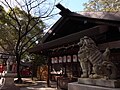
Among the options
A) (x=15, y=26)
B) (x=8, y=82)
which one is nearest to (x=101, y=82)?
(x=8, y=82)

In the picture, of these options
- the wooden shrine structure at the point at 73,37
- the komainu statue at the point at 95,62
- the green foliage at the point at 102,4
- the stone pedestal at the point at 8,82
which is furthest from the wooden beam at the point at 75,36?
the green foliage at the point at 102,4

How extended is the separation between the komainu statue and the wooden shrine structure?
219 centimetres

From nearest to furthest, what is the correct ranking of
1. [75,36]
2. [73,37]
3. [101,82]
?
[101,82] < [75,36] < [73,37]

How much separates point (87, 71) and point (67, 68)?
26.5 feet

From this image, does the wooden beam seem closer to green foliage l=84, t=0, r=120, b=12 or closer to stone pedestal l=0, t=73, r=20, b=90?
stone pedestal l=0, t=73, r=20, b=90

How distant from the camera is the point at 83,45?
265 inches

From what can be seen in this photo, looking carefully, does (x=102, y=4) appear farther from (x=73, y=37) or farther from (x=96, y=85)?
(x=96, y=85)

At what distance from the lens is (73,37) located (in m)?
10.6

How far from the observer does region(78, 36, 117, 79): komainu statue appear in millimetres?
5934

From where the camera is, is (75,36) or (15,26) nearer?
(75,36)

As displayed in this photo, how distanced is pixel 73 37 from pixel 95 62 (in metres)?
4.53

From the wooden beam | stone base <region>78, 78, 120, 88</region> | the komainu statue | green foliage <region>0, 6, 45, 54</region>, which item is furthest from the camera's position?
green foliage <region>0, 6, 45, 54</region>

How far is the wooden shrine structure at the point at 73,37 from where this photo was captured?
9.03 meters

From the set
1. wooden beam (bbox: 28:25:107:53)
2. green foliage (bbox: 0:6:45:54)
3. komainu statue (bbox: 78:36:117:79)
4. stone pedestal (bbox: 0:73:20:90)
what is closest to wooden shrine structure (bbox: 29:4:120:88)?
wooden beam (bbox: 28:25:107:53)
